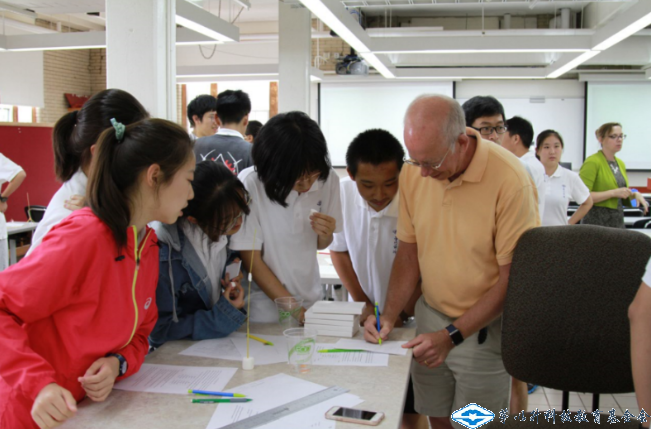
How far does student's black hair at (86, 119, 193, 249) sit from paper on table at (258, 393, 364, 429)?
25.0 inches

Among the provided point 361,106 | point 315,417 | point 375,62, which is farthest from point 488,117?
point 361,106

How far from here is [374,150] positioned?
7.43ft

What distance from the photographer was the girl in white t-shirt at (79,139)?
1.88 metres

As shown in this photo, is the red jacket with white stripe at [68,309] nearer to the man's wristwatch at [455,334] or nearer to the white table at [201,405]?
the white table at [201,405]

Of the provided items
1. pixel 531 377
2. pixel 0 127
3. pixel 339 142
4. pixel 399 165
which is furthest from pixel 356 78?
pixel 531 377

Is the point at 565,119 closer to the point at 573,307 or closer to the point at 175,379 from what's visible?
the point at 573,307

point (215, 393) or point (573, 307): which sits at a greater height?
point (573, 307)

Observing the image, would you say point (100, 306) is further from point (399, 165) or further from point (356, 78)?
point (356, 78)

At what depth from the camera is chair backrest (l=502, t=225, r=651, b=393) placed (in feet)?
5.98

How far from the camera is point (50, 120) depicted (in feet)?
36.1

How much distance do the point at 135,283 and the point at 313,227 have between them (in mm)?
827

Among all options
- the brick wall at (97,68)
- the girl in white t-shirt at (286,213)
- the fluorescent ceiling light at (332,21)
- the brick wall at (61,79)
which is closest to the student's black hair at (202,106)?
the fluorescent ceiling light at (332,21)

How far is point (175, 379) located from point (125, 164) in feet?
2.08

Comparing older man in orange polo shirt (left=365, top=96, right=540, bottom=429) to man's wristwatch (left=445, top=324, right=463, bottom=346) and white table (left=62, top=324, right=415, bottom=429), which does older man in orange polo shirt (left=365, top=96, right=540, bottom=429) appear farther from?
white table (left=62, top=324, right=415, bottom=429)
